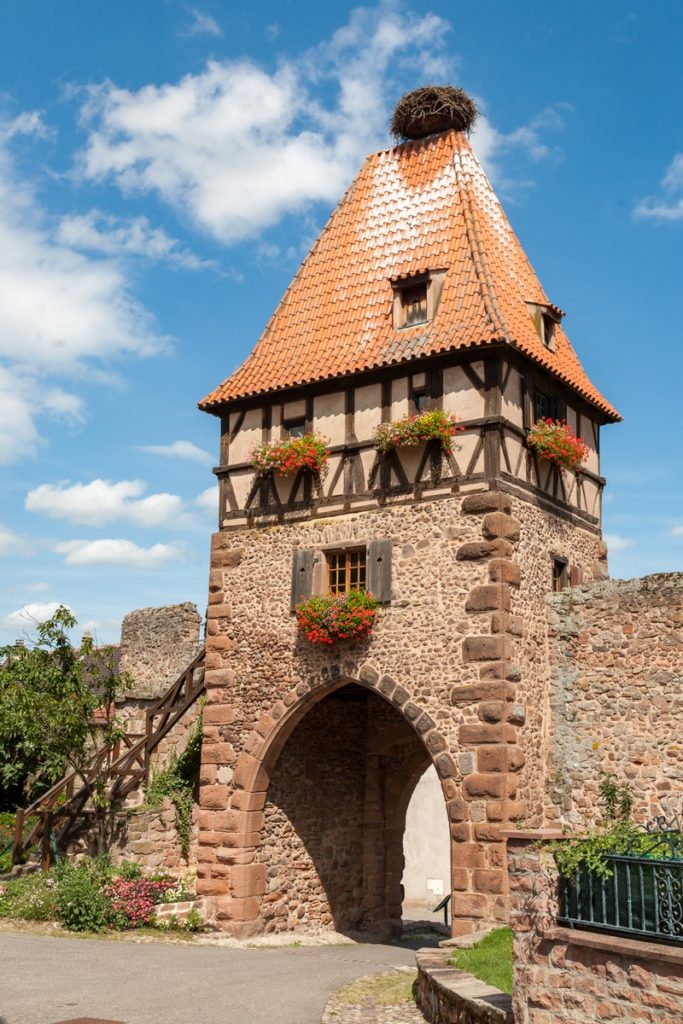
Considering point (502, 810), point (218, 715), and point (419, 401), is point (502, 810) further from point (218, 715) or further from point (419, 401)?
point (419, 401)

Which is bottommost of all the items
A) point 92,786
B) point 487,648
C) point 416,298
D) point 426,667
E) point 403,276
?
point 92,786

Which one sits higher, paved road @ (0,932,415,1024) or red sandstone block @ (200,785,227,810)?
red sandstone block @ (200,785,227,810)

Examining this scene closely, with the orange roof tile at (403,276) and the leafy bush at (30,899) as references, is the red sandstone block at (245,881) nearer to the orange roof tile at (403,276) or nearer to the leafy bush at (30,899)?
the leafy bush at (30,899)

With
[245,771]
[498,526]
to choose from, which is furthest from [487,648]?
[245,771]

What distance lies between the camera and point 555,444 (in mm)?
14836

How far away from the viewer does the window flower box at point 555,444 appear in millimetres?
14812

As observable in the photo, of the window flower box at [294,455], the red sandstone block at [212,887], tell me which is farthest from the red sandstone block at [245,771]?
the window flower box at [294,455]

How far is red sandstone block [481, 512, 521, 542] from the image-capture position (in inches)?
547

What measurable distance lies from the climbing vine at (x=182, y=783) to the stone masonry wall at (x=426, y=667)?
1036 mm

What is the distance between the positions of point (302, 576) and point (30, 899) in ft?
18.9

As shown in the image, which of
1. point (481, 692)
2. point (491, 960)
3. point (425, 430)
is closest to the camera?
point (491, 960)

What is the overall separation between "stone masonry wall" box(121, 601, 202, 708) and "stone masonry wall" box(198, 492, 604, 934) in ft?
23.2

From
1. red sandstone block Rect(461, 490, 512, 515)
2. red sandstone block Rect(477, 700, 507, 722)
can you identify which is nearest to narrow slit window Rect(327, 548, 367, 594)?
red sandstone block Rect(461, 490, 512, 515)

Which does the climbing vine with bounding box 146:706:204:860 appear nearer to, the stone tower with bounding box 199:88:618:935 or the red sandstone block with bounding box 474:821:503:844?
the stone tower with bounding box 199:88:618:935
